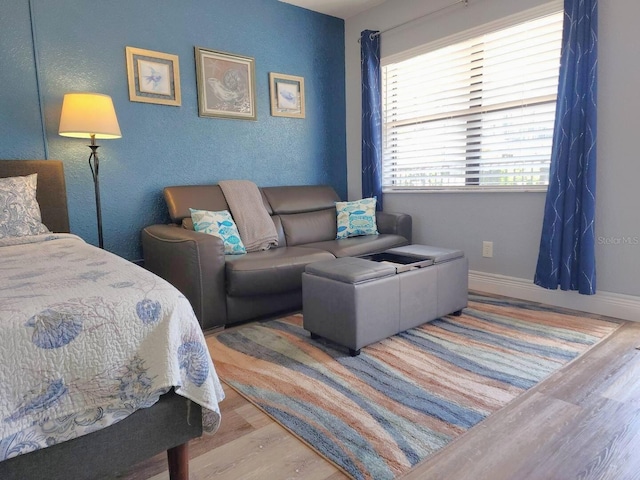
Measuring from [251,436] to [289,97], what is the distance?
3.00 metres

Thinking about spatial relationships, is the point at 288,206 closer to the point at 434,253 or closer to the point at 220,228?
the point at 220,228

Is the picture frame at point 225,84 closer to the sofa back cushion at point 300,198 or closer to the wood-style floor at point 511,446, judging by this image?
the sofa back cushion at point 300,198

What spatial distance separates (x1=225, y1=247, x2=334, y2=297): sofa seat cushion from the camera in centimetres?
245

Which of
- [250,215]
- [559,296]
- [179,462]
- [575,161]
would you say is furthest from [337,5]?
[179,462]

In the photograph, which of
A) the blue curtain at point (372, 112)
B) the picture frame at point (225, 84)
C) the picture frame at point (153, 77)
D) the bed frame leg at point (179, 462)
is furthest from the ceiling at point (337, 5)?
the bed frame leg at point (179, 462)

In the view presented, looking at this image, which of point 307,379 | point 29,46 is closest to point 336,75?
point 29,46

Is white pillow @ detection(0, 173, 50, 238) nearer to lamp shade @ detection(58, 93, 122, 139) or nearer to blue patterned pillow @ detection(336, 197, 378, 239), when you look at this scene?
lamp shade @ detection(58, 93, 122, 139)

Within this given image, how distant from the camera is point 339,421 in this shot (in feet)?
5.11

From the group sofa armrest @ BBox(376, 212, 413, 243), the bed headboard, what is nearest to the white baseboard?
sofa armrest @ BBox(376, 212, 413, 243)

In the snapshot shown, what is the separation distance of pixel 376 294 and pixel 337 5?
2.86 meters

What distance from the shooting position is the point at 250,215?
3090 millimetres

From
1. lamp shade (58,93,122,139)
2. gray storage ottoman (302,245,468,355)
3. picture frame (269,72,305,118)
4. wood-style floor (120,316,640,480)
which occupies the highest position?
picture frame (269,72,305,118)

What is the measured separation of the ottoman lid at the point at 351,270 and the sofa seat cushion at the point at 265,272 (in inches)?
13.2

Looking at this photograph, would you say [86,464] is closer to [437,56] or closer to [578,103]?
[578,103]
